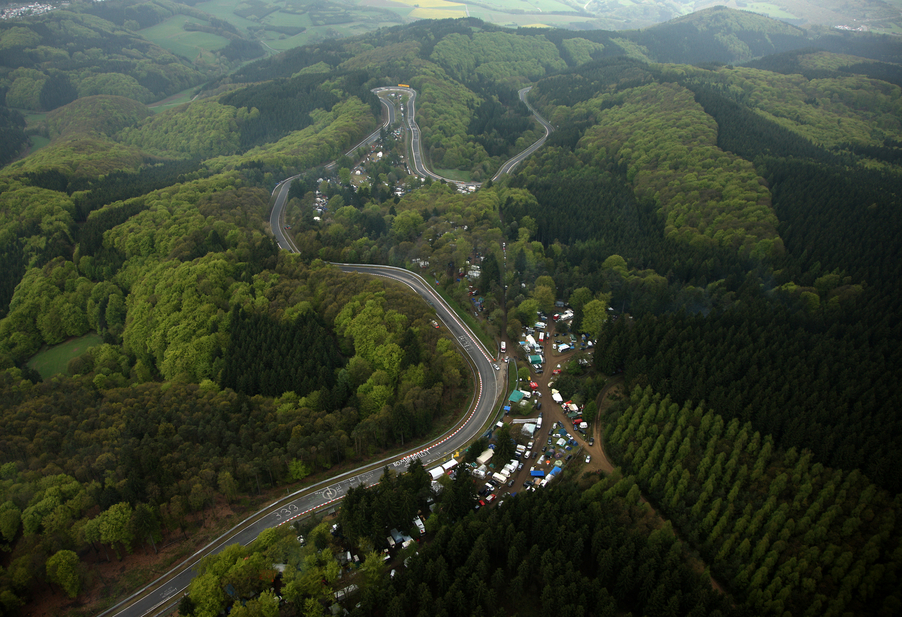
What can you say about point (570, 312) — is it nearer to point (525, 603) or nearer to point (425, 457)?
point (425, 457)

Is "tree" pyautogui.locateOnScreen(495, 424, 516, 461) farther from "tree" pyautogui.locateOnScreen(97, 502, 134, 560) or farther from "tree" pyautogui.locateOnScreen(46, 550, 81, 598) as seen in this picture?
"tree" pyautogui.locateOnScreen(46, 550, 81, 598)

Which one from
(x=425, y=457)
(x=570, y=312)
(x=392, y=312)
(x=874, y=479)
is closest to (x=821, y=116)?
(x=570, y=312)

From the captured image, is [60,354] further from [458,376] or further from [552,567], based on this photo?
[552,567]

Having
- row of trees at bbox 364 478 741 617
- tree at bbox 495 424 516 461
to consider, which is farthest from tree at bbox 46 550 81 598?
tree at bbox 495 424 516 461

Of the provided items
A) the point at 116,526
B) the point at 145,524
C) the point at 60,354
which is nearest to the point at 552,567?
the point at 145,524

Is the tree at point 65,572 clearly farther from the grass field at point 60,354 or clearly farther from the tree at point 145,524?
the grass field at point 60,354

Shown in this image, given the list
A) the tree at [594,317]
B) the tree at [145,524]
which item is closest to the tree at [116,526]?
the tree at [145,524]
